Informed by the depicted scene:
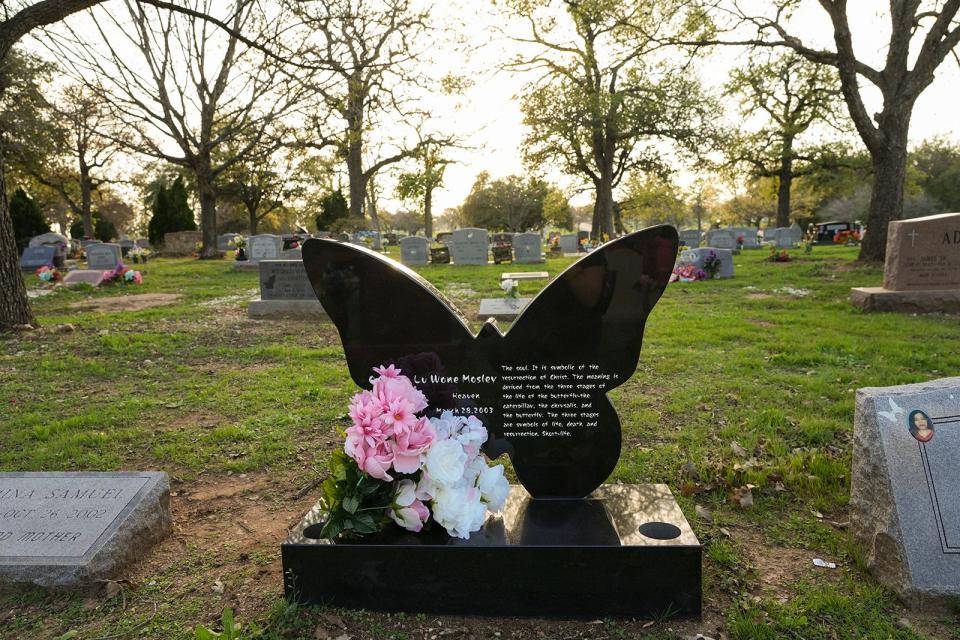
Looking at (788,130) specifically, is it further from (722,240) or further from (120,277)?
(120,277)

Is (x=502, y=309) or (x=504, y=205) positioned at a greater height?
(x=504, y=205)

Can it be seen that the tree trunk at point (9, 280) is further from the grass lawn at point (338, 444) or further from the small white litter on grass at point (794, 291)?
the small white litter on grass at point (794, 291)

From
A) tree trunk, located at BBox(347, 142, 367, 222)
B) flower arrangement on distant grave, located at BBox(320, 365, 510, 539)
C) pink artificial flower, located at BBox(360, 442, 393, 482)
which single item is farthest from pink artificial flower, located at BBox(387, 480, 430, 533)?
tree trunk, located at BBox(347, 142, 367, 222)

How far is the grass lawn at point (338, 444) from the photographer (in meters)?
2.49

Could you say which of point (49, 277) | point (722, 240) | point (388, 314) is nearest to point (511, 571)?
point (388, 314)

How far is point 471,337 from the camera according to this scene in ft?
9.50

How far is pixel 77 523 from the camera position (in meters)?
2.82

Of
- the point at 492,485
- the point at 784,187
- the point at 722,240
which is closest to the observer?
the point at 492,485

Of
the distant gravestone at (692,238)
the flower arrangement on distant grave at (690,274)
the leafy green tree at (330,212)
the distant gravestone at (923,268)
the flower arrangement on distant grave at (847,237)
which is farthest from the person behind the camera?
the leafy green tree at (330,212)

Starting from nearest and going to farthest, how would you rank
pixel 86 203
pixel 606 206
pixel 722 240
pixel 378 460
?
pixel 378 460
pixel 722 240
pixel 606 206
pixel 86 203

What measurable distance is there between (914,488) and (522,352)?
1788 mm

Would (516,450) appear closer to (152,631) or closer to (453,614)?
(453,614)

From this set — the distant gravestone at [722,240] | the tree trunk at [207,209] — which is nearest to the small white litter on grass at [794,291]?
the distant gravestone at [722,240]

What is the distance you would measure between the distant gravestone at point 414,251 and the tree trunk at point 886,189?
1360 cm
